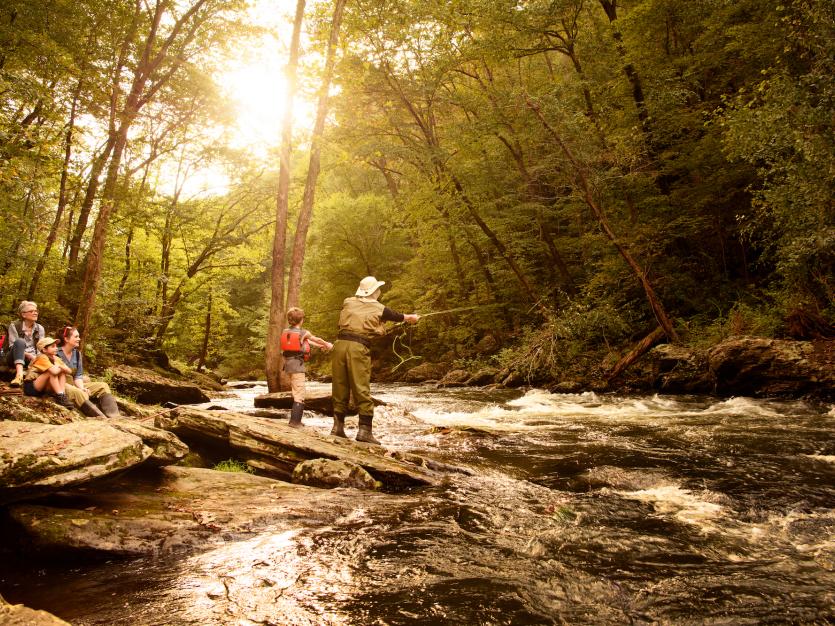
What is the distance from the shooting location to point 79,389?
712 cm

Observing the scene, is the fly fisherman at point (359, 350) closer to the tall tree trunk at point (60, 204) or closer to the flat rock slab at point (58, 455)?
the flat rock slab at point (58, 455)

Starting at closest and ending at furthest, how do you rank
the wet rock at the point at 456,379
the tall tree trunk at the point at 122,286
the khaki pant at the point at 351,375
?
the khaki pant at the point at 351,375 → the tall tree trunk at the point at 122,286 → the wet rock at the point at 456,379

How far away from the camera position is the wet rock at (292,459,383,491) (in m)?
5.41

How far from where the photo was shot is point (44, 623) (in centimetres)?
217

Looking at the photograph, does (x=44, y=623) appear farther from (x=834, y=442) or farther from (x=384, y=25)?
(x=384, y=25)

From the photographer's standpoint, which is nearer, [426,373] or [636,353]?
[636,353]

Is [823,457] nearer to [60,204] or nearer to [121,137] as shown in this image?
[121,137]

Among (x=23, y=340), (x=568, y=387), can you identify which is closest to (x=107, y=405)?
(x=23, y=340)

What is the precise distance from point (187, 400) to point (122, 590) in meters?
11.7

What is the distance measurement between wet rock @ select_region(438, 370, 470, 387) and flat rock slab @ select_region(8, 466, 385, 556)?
14.9 meters

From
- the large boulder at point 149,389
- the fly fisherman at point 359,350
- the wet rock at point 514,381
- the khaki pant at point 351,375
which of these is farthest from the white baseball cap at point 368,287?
the wet rock at point 514,381

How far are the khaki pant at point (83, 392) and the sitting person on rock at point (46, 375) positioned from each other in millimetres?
185

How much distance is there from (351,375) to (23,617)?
15.6ft

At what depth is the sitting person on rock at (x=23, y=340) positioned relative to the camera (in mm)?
7367
